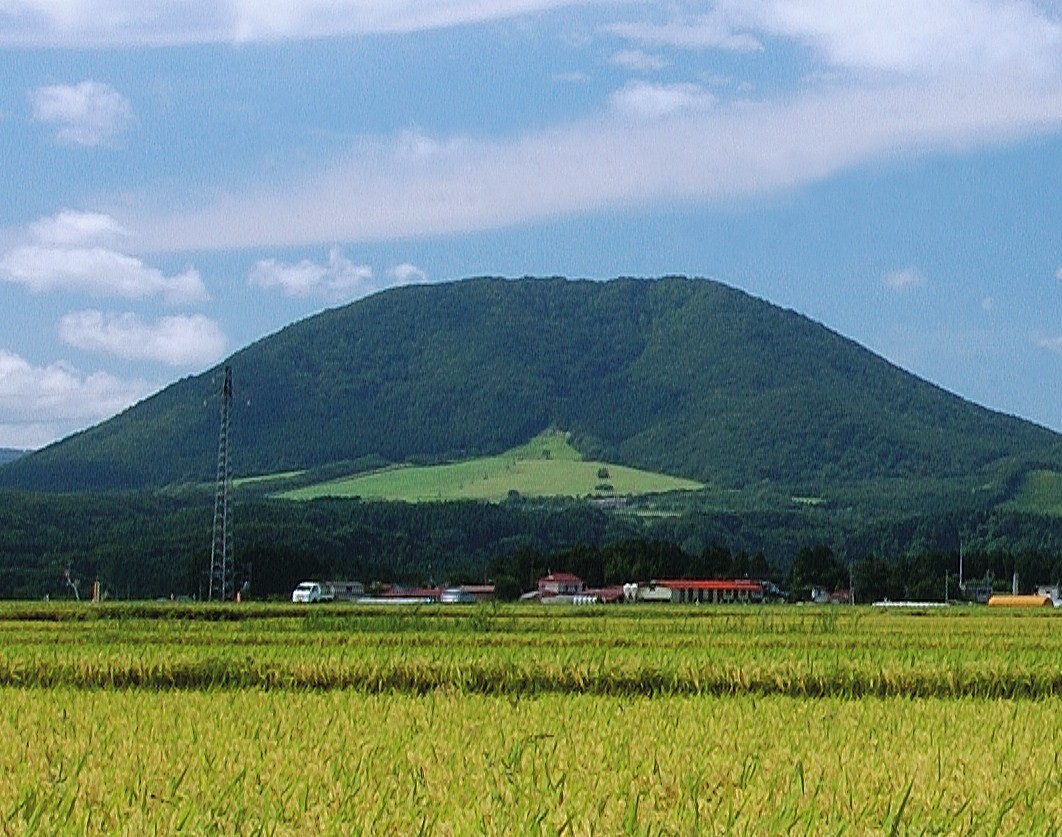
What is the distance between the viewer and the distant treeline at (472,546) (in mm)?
118938

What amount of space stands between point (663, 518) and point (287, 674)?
173 m

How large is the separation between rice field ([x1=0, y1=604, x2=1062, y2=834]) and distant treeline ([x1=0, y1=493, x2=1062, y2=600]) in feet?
241

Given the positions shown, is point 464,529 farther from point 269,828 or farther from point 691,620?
point 269,828

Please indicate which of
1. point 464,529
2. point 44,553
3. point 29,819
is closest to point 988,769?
point 29,819

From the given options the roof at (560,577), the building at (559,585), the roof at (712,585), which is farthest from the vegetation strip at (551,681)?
the roof at (560,577)

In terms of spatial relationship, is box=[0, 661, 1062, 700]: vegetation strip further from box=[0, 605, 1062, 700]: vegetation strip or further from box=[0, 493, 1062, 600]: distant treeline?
box=[0, 493, 1062, 600]: distant treeline

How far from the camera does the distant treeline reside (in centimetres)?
11894

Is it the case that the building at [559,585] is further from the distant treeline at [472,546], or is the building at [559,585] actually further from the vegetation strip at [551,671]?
the vegetation strip at [551,671]

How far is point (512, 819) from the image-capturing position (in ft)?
28.2

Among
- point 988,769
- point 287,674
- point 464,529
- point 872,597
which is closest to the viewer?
point 988,769

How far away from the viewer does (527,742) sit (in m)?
11.9

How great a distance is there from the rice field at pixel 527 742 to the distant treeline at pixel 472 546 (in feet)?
241

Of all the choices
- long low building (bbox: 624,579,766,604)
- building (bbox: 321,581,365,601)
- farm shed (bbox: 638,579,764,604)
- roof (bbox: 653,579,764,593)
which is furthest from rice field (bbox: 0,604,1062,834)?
roof (bbox: 653,579,764,593)

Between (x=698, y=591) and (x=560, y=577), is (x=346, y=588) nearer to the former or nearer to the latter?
(x=560, y=577)
